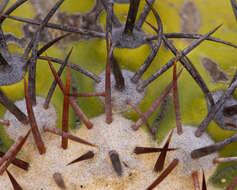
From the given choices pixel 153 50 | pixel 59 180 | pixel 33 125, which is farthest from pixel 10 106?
pixel 153 50

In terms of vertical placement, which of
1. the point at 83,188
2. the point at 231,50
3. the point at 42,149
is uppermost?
the point at 231,50

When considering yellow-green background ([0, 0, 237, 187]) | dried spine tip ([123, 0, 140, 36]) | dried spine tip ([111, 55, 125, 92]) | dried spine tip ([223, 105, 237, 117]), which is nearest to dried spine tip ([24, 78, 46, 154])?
yellow-green background ([0, 0, 237, 187])

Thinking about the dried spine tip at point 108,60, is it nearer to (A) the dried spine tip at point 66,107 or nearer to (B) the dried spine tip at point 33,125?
(A) the dried spine tip at point 66,107

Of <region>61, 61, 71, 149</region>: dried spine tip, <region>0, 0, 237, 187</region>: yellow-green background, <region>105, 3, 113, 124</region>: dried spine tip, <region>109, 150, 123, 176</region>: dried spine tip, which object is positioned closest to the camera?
<region>61, 61, 71, 149</region>: dried spine tip

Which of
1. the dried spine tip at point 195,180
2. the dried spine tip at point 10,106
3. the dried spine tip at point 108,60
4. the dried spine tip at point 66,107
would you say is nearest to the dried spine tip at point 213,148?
the dried spine tip at point 195,180

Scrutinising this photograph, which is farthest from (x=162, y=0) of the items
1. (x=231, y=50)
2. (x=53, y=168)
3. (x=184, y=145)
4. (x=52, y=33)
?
(x=53, y=168)

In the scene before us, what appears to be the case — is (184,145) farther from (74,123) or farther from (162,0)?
(162,0)

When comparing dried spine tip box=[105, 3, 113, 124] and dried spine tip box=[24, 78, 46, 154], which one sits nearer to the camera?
dried spine tip box=[24, 78, 46, 154]

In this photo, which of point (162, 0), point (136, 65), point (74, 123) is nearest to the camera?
point (74, 123)

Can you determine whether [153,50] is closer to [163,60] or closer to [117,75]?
[117,75]

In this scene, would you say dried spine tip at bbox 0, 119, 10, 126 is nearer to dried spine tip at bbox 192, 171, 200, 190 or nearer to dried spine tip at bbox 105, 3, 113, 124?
dried spine tip at bbox 105, 3, 113, 124

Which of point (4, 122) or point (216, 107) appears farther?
point (4, 122)
